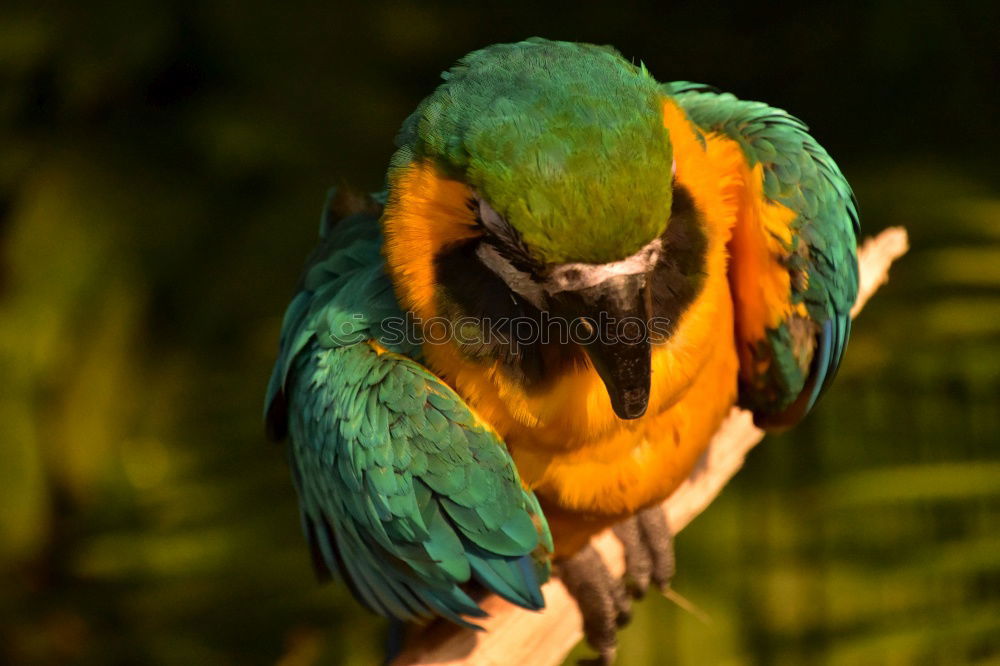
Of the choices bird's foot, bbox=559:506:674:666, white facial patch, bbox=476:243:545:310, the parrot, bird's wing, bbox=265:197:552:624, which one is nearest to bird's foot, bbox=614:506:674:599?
bird's foot, bbox=559:506:674:666

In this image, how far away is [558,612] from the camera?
5.46 ft

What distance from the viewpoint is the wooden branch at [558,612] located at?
1508mm

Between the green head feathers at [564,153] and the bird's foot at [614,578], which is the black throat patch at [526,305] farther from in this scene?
the bird's foot at [614,578]

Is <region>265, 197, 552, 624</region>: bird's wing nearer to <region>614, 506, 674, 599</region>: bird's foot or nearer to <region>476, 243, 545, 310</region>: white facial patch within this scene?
<region>476, 243, 545, 310</region>: white facial patch

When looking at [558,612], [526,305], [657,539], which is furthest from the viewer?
[657,539]

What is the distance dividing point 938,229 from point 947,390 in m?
0.35

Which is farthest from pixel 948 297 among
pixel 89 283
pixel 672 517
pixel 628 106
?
pixel 89 283

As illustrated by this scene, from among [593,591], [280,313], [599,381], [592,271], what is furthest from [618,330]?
[280,313]

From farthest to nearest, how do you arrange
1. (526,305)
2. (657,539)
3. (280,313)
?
1. (280,313)
2. (657,539)
3. (526,305)

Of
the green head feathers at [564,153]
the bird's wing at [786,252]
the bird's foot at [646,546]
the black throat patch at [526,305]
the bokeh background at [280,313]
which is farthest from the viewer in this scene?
the bokeh background at [280,313]

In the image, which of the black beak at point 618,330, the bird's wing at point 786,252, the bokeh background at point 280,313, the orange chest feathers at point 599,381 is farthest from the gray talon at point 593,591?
the bokeh background at point 280,313

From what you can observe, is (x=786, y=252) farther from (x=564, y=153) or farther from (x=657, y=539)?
(x=657, y=539)

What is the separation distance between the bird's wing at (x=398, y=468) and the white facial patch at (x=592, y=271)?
0.26m

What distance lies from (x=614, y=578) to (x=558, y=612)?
0.14 metres
